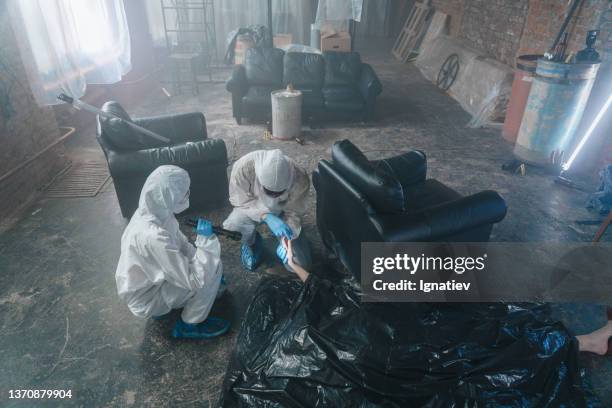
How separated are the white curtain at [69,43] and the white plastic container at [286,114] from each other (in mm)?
2466

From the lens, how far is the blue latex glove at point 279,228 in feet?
8.45

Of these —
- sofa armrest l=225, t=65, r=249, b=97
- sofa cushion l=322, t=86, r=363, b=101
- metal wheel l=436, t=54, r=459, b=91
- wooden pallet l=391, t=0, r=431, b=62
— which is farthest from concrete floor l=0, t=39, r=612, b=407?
wooden pallet l=391, t=0, r=431, b=62

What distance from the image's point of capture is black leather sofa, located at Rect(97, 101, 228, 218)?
3.18 m

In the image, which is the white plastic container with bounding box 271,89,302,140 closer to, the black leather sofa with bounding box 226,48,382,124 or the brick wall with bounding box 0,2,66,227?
the black leather sofa with bounding box 226,48,382,124

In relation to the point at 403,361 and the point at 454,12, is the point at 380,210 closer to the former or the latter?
the point at 403,361

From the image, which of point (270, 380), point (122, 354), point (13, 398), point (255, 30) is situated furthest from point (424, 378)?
point (255, 30)

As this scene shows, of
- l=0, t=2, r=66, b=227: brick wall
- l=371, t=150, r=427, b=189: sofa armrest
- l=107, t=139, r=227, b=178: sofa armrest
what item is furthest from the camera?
l=0, t=2, r=66, b=227: brick wall

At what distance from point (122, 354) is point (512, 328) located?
7.02ft

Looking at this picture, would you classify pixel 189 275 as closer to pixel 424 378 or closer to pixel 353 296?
pixel 353 296

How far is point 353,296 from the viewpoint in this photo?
1.97 m

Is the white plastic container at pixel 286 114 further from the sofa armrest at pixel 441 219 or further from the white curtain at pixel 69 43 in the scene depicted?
the sofa armrest at pixel 441 219

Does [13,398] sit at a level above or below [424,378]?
below

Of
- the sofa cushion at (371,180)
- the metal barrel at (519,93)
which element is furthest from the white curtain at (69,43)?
the metal barrel at (519,93)

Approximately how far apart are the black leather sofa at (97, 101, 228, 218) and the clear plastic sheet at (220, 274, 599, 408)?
1916 mm
